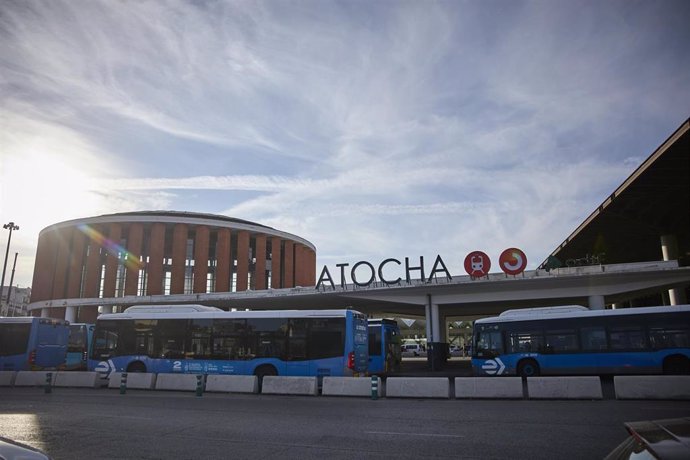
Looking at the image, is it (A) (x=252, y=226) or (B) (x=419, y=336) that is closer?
(A) (x=252, y=226)

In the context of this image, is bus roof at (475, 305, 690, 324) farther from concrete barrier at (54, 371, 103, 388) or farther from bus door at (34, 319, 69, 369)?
bus door at (34, 319, 69, 369)

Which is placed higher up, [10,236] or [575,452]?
[10,236]

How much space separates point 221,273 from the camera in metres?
59.4

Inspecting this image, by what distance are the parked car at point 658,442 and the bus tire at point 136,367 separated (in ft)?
70.8

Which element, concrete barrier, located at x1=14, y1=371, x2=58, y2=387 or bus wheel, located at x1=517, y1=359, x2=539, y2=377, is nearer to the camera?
concrete barrier, located at x1=14, y1=371, x2=58, y2=387

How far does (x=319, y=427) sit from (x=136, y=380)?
39.6 ft

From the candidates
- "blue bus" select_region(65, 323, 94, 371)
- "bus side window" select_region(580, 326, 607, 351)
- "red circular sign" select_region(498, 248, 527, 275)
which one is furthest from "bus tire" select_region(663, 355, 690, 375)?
"blue bus" select_region(65, 323, 94, 371)

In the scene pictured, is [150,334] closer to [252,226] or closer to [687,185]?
[687,185]

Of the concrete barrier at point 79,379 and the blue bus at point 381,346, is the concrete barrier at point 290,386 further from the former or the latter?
the blue bus at point 381,346

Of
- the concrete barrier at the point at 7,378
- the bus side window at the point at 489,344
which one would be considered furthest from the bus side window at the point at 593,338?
the concrete barrier at the point at 7,378

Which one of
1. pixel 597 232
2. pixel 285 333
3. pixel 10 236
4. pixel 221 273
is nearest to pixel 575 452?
pixel 285 333

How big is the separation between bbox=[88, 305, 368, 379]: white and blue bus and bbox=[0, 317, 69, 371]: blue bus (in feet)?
12.7

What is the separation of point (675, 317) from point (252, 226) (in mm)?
51349

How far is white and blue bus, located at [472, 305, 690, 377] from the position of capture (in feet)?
64.7
